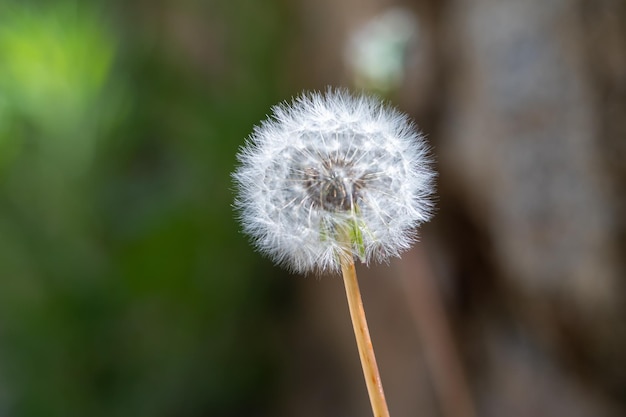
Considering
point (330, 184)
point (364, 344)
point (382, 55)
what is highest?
point (382, 55)
